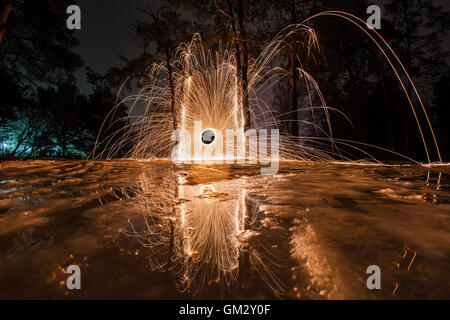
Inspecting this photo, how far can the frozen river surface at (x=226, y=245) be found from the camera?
0.80 meters

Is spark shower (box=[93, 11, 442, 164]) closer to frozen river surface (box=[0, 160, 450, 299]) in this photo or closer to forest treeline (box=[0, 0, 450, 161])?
forest treeline (box=[0, 0, 450, 161])

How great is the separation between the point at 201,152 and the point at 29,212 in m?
7.35

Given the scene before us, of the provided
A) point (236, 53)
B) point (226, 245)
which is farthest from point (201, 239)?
point (236, 53)

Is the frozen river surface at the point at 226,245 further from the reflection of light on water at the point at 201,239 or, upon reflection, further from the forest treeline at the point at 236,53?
the forest treeline at the point at 236,53

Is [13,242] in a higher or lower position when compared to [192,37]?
lower

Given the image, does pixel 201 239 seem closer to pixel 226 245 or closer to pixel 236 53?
pixel 226 245

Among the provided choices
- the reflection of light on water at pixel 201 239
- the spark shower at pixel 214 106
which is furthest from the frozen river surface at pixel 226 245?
the spark shower at pixel 214 106

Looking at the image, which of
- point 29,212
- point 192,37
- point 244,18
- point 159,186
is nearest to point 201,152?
point 192,37

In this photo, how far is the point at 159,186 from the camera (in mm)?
2740

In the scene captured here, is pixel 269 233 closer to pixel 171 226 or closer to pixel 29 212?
pixel 171 226

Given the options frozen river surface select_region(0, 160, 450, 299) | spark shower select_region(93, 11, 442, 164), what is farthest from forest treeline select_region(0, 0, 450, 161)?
frozen river surface select_region(0, 160, 450, 299)

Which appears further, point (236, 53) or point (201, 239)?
point (236, 53)

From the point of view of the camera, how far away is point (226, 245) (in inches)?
45.8

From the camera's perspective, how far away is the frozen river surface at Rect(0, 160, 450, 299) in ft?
2.61
